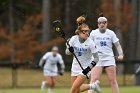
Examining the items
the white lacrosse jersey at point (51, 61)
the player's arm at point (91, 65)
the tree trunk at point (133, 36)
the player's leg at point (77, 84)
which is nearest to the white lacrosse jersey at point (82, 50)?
the player's arm at point (91, 65)

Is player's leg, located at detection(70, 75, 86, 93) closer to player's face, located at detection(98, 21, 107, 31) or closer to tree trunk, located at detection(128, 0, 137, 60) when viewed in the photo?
player's face, located at detection(98, 21, 107, 31)

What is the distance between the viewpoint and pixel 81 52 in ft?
56.0

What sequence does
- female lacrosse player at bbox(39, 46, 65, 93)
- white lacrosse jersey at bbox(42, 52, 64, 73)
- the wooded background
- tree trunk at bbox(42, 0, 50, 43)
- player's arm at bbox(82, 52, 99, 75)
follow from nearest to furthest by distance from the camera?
1. player's arm at bbox(82, 52, 99, 75)
2. female lacrosse player at bbox(39, 46, 65, 93)
3. white lacrosse jersey at bbox(42, 52, 64, 73)
4. the wooded background
5. tree trunk at bbox(42, 0, 50, 43)

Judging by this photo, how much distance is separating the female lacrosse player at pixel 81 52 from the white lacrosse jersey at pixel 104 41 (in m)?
1.85

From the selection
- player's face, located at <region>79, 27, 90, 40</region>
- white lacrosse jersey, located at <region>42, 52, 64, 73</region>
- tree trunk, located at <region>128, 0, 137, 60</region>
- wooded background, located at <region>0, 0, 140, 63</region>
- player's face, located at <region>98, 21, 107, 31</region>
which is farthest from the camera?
tree trunk, located at <region>128, 0, 137, 60</region>

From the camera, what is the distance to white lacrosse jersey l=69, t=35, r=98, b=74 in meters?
17.0

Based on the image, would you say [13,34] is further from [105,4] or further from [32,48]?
[105,4]

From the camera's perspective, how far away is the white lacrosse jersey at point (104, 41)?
747 inches

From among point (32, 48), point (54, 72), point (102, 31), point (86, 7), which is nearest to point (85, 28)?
point (102, 31)

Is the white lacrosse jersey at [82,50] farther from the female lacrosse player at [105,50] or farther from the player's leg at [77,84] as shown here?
the female lacrosse player at [105,50]

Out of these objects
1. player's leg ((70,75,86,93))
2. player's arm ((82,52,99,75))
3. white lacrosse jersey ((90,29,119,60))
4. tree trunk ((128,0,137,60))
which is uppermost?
tree trunk ((128,0,137,60))

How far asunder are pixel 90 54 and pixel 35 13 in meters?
38.4

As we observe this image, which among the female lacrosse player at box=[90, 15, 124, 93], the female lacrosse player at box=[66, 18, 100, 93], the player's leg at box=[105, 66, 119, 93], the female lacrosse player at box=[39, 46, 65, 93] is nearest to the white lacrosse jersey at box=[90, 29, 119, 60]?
the female lacrosse player at box=[90, 15, 124, 93]

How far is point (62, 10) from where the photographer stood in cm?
5928
